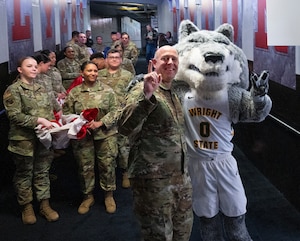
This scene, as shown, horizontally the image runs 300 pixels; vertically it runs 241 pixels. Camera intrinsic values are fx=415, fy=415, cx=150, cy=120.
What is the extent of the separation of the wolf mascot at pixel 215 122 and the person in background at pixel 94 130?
1116 mm

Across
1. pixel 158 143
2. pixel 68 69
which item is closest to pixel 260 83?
pixel 158 143

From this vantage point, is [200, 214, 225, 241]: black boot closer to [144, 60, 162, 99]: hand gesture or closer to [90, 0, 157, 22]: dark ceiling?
[144, 60, 162, 99]: hand gesture

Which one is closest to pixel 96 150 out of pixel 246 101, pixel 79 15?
pixel 246 101

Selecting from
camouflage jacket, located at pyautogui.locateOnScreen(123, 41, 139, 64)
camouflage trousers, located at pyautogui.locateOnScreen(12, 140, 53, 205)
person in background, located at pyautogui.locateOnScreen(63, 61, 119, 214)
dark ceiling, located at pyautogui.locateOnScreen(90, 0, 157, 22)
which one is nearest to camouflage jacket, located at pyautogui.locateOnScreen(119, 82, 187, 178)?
person in background, located at pyautogui.locateOnScreen(63, 61, 119, 214)

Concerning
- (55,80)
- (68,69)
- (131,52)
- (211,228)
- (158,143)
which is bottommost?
(211,228)

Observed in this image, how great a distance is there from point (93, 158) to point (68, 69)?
256 centimetres

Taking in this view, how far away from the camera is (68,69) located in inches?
229

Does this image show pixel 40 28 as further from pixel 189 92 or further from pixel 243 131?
pixel 189 92

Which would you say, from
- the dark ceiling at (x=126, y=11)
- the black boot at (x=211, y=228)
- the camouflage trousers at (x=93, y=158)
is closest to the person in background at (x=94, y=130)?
the camouflage trousers at (x=93, y=158)

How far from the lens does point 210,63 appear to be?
2.31 m

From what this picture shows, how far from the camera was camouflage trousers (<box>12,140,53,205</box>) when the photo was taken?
3.32 m

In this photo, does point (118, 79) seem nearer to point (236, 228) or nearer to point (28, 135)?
point (28, 135)

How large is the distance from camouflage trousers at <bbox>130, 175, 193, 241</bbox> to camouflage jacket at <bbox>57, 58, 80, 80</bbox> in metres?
3.95

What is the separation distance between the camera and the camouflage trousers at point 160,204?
A: 2.03m
